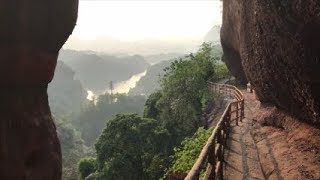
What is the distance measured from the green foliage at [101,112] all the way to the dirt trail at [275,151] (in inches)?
3676

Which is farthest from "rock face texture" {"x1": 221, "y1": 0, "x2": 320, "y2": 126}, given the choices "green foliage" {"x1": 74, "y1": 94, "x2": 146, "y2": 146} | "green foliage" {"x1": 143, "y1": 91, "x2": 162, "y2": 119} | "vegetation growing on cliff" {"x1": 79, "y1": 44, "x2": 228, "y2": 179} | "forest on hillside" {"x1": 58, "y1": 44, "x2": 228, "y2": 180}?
"green foliage" {"x1": 74, "y1": 94, "x2": 146, "y2": 146}

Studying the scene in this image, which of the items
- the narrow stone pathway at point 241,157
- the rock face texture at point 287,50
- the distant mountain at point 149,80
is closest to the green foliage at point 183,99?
the narrow stone pathway at point 241,157

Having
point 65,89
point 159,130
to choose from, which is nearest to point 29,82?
point 159,130

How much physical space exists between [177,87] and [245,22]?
20.6m

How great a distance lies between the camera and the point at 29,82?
10.4 m

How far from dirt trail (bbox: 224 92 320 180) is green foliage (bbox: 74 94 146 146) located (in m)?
93.4

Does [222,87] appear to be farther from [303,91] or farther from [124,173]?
[303,91]

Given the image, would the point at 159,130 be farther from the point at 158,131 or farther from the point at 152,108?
the point at 152,108

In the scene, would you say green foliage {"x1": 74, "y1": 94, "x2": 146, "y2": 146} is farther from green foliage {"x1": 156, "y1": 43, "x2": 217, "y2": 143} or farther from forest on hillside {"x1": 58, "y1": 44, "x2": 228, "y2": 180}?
green foliage {"x1": 156, "y1": 43, "x2": 217, "y2": 143}

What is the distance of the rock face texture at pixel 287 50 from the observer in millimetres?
8102

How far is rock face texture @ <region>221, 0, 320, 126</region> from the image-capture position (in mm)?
8102

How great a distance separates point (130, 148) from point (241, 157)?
1846 cm

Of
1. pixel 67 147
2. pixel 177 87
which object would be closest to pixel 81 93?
pixel 67 147

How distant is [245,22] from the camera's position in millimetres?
12805
